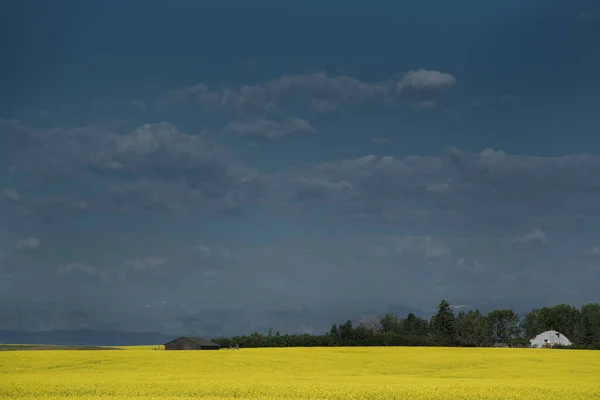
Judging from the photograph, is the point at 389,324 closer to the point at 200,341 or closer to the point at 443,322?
the point at 443,322

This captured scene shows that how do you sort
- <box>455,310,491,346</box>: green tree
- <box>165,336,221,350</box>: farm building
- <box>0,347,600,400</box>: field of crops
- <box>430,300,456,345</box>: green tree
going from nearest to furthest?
<box>0,347,600,400</box>: field of crops
<box>165,336,221,350</box>: farm building
<box>430,300,456,345</box>: green tree
<box>455,310,491,346</box>: green tree

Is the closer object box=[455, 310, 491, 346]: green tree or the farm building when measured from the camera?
the farm building

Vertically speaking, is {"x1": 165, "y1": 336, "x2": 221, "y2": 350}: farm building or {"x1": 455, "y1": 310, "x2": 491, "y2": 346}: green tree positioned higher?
{"x1": 455, "y1": 310, "x2": 491, "y2": 346}: green tree

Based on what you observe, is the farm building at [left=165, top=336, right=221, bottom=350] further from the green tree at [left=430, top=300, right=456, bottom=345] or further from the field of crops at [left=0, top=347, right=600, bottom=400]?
the green tree at [left=430, top=300, right=456, bottom=345]

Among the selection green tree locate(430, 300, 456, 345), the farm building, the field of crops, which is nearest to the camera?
the field of crops

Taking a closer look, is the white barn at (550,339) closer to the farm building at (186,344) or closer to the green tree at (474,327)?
the green tree at (474,327)

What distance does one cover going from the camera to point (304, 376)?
→ 172 ft

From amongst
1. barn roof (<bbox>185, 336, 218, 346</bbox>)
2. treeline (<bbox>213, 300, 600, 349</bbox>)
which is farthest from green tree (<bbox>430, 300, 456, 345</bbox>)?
barn roof (<bbox>185, 336, 218, 346</bbox>)

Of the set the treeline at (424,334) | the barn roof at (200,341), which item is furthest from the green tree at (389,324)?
the barn roof at (200,341)

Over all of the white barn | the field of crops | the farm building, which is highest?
the white barn

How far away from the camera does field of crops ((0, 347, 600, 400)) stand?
37562mm

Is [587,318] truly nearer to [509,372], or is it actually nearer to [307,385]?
[509,372]

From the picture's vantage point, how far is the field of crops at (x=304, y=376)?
37.6m

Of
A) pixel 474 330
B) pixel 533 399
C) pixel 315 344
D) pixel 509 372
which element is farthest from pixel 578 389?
pixel 474 330
